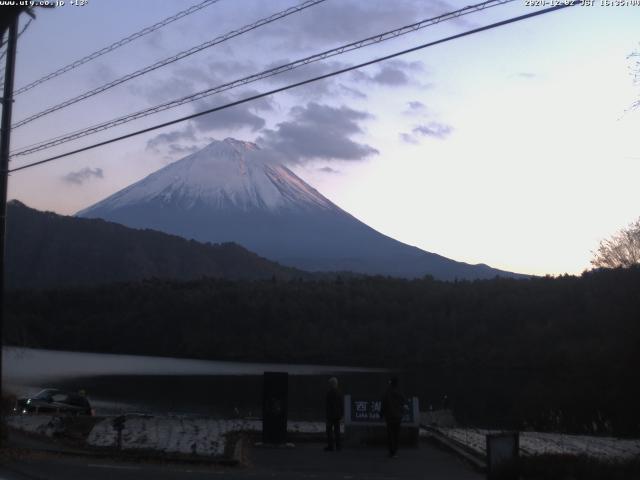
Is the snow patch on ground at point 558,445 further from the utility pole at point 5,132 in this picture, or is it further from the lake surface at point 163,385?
the lake surface at point 163,385

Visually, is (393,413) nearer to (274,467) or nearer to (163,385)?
(274,467)

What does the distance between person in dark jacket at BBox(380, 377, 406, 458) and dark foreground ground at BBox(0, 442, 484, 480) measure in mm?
287

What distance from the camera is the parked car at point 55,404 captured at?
27.3 m

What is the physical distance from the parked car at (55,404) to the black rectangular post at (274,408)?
12.2 m

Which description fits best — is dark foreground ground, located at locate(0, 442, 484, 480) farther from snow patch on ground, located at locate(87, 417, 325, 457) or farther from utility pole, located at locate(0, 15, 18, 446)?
utility pole, located at locate(0, 15, 18, 446)

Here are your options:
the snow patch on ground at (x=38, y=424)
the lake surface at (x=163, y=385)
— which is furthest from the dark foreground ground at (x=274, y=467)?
the lake surface at (x=163, y=385)

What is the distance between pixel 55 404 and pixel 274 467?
15.7 m

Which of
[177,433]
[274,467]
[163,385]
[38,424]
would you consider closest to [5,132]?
[177,433]

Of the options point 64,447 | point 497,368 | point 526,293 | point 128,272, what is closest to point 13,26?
point 64,447

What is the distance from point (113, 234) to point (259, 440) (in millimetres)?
143071

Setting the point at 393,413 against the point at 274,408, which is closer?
the point at 393,413

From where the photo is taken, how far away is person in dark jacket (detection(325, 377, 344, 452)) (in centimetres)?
1584

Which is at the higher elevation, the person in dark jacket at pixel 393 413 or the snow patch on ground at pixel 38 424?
the person in dark jacket at pixel 393 413

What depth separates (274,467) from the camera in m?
14.3
